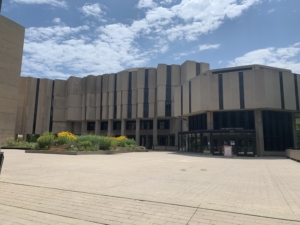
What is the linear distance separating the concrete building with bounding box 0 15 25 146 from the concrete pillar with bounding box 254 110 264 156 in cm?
3981

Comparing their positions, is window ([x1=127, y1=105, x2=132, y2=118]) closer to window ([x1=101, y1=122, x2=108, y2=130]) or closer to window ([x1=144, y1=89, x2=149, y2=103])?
window ([x1=144, y1=89, x2=149, y2=103])

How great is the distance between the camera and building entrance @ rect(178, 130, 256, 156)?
2830cm

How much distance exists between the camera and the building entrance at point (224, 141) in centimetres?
2830

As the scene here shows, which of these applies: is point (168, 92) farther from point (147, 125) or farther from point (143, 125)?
point (143, 125)

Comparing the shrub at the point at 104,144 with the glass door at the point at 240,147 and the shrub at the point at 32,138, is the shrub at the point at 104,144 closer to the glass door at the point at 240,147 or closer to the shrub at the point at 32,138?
the glass door at the point at 240,147

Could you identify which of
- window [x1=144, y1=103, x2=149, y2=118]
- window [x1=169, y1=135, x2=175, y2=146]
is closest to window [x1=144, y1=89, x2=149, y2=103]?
window [x1=144, y1=103, x2=149, y2=118]

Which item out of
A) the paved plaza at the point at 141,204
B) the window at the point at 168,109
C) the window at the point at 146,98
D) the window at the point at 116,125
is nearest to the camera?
the paved plaza at the point at 141,204

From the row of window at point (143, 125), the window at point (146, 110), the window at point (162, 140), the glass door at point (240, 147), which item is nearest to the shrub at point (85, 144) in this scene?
the glass door at point (240, 147)

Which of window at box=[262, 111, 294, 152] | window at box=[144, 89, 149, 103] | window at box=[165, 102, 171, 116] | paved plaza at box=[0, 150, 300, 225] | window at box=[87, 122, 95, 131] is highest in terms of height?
window at box=[144, 89, 149, 103]

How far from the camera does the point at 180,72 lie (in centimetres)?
5309

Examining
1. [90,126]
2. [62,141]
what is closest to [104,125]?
[90,126]

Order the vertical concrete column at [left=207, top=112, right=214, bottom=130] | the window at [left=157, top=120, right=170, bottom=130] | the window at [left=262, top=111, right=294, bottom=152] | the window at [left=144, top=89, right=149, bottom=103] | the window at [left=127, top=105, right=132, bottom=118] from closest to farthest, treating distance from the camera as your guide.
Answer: the window at [left=262, top=111, right=294, bottom=152] → the vertical concrete column at [left=207, top=112, right=214, bottom=130] → the window at [left=144, top=89, right=149, bottom=103] → the window at [left=157, top=120, right=170, bottom=130] → the window at [left=127, top=105, right=132, bottom=118]

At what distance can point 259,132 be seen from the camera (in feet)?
101

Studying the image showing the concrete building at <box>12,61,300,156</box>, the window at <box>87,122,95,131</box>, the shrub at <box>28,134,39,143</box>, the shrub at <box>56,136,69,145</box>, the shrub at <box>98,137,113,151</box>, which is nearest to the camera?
the shrub at <box>56,136,69,145</box>
